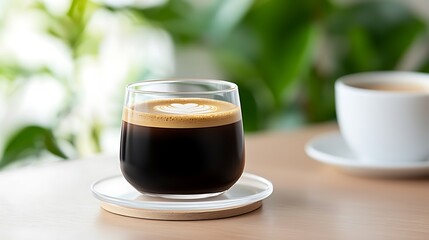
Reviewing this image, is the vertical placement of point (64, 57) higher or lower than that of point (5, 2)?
lower

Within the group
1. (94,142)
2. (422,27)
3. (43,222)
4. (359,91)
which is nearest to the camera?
(43,222)

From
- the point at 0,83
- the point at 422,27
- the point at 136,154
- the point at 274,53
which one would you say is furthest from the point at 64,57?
the point at 136,154

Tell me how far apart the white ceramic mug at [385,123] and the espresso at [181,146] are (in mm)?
247

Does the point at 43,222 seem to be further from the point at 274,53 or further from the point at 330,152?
the point at 274,53

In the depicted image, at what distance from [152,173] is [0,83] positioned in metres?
1.18

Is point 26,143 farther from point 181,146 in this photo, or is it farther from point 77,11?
point 181,146

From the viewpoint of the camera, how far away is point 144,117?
2.70ft

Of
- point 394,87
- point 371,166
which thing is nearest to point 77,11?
point 394,87

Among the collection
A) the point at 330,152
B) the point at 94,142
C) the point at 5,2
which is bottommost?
the point at 94,142

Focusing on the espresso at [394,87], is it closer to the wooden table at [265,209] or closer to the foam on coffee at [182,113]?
the wooden table at [265,209]

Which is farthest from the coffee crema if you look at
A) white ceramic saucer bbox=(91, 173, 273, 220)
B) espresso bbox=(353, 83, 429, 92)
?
white ceramic saucer bbox=(91, 173, 273, 220)

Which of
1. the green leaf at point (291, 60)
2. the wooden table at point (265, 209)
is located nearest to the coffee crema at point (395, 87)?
the wooden table at point (265, 209)

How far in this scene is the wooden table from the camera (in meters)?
0.78

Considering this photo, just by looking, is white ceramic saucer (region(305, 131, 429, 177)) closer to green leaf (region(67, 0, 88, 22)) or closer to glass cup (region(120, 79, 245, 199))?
glass cup (region(120, 79, 245, 199))
